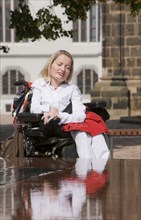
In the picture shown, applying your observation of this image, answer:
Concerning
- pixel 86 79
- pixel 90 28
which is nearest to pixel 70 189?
pixel 86 79

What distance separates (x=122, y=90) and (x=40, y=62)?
420 inches

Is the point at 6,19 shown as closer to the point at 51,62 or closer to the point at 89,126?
the point at 51,62

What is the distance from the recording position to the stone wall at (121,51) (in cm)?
3203

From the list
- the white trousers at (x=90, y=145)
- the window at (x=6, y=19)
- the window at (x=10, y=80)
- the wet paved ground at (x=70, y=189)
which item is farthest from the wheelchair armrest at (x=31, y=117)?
the window at (x=6, y=19)

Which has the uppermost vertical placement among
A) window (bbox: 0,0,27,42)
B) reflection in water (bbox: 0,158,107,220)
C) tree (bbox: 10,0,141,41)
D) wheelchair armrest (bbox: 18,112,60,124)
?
window (bbox: 0,0,27,42)

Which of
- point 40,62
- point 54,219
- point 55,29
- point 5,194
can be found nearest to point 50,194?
point 5,194

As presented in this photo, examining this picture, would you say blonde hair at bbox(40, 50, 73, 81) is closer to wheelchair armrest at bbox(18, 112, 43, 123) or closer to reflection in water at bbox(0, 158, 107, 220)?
wheelchair armrest at bbox(18, 112, 43, 123)

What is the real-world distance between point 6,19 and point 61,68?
37435 millimetres

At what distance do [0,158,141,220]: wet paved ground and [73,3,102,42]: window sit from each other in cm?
3718

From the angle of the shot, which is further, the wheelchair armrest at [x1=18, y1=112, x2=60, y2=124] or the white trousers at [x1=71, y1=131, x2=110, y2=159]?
the wheelchair armrest at [x1=18, y1=112, x2=60, y2=124]

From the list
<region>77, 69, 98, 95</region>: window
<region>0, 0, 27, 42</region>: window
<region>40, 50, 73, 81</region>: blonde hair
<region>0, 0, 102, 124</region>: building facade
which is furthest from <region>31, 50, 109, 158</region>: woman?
<region>0, 0, 27, 42</region>: window

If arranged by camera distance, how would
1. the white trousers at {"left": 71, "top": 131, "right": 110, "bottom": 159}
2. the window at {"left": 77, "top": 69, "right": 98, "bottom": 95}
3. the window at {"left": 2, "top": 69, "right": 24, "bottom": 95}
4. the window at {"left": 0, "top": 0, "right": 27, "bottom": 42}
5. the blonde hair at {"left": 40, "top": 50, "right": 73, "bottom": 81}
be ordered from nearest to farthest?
the white trousers at {"left": 71, "top": 131, "right": 110, "bottom": 159} < the blonde hair at {"left": 40, "top": 50, "right": 73, "bottom": 81} < the window at {"left": 77, "top": 69, "right": 98, "bottom": 95} < the window at {"left": 2, "top": 69, "right": 24, "bottom": 95} < the window at {"left": 0, "top": 0, "right": 27, "bottom": 42}

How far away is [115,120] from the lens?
3019 cm

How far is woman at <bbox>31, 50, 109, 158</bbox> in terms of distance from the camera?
692cm
